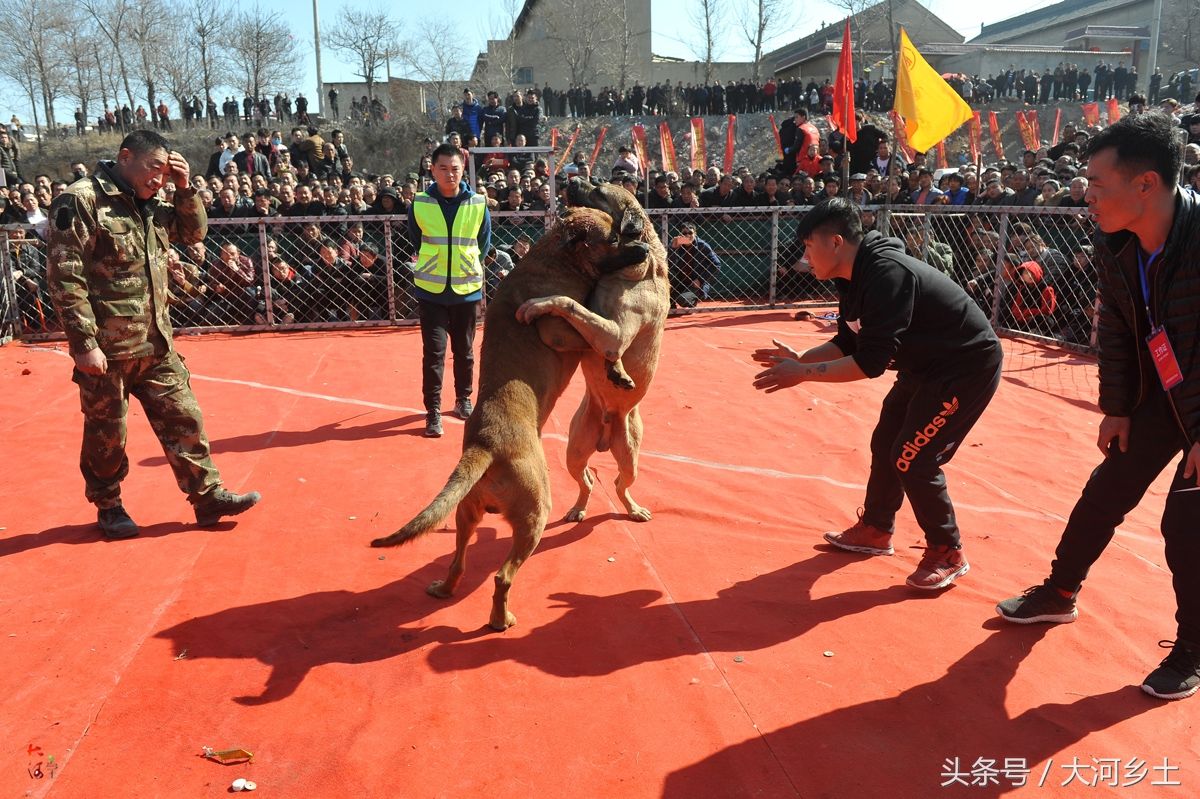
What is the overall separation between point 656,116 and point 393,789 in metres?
31.9

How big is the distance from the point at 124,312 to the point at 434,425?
2637mm

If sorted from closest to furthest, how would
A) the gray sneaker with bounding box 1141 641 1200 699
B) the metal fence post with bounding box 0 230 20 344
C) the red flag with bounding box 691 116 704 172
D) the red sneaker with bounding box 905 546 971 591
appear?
1. the gray sneaker with bounding box 1141 641 1200 699
2. the red sneaker with bounding box 905 546 971 591
3. the metal fence post with bounding box 0 230 20 344
4. the red flag with bounding box 691 116 704 172

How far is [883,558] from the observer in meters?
4.40

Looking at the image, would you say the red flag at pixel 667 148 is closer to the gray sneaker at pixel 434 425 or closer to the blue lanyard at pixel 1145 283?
the gray sneaker at pixel 434 425

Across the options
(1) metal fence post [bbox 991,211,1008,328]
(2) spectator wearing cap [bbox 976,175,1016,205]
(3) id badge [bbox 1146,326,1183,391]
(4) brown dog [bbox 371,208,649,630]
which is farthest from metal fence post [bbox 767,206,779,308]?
(3) id badge [bbox 1146,326,1183,391]

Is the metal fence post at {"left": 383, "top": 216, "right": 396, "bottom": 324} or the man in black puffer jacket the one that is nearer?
the man in black puffer jacket

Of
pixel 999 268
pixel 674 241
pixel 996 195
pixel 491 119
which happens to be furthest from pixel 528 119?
pixel 999 268

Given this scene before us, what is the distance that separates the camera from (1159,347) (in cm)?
293

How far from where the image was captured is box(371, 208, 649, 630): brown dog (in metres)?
3.36

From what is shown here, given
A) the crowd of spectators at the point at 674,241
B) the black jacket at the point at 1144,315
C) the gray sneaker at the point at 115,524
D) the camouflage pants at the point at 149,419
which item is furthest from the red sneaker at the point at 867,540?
the crowd of spectators at the point at 674,241

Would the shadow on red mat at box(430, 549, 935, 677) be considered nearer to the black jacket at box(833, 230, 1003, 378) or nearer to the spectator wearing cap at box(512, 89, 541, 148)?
the black jacket at box(833, 230, 1003, 378)

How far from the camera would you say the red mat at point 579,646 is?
2.71 meters

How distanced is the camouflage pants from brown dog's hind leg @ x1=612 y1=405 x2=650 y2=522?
2.41 metres

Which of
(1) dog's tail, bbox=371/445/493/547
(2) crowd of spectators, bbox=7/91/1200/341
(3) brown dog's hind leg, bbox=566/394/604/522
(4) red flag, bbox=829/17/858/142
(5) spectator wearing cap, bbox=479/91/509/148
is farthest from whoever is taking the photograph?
(5) spectator wearing cap, bbox=479/91/509/148
